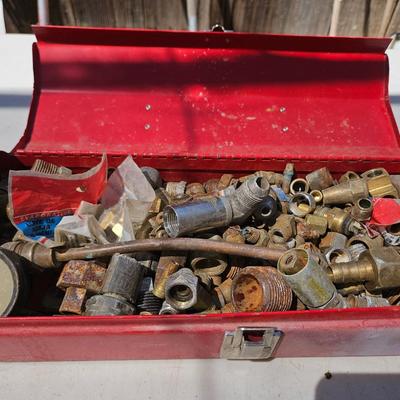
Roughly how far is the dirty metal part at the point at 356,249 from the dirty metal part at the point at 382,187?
285 mm

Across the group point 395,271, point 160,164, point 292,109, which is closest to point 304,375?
point 395,271

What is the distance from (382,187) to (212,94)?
2.97ft

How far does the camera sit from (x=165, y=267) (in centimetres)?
142

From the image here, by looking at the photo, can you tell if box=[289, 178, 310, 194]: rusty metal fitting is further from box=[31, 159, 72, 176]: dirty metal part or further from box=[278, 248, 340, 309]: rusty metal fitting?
box=[31, 159, 72, 176]: dirty metal part

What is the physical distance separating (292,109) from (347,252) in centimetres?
78

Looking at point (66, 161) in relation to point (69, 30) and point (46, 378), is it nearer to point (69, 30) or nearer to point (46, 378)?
point (69, 30)

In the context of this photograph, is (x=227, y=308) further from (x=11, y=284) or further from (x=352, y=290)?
(x=11, y=284)

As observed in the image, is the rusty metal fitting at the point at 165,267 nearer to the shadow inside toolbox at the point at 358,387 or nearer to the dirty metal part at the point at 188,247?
the dirty metal part at the point at 188,247

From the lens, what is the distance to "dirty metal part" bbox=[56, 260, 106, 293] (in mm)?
1370

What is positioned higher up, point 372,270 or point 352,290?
point 372,270

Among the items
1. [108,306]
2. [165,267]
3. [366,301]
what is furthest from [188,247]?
[366,301]

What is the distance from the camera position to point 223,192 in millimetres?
1681

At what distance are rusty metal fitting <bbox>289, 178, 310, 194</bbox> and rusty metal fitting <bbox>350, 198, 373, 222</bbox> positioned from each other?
9.1 inches

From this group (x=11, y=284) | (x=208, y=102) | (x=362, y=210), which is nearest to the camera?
(x=11, y=284)
